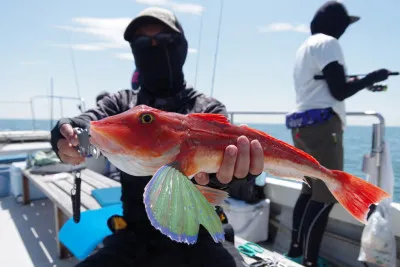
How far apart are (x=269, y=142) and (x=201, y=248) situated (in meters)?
1.11

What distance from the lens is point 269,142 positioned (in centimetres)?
159

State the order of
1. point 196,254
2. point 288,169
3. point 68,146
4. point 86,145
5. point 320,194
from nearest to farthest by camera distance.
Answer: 1. point 86,145
2. point 288,169
3. point 68,146
4. point 196,254
5. point 320,194

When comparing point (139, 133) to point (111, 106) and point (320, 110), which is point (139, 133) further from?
point (320, 110)

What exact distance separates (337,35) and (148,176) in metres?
2.65

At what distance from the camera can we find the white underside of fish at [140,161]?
1.30m

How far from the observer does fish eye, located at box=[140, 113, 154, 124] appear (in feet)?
4.39

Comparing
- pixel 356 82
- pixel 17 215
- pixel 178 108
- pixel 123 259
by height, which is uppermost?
pixel 356 82

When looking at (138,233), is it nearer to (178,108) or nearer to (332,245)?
(178,108)

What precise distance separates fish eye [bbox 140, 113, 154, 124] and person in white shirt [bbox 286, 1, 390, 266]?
2292 mm

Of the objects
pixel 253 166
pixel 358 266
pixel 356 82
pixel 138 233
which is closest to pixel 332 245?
pixel 358 266

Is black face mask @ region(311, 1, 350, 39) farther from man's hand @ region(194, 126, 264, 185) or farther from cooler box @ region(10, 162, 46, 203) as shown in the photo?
cooler box @ region(10, 162, 46, 203)

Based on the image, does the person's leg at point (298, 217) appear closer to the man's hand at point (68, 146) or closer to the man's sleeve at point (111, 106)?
the man's sleeve at point (111, 106)

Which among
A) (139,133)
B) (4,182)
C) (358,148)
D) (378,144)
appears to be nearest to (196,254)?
(139,133)

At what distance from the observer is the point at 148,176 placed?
97.5 inches
